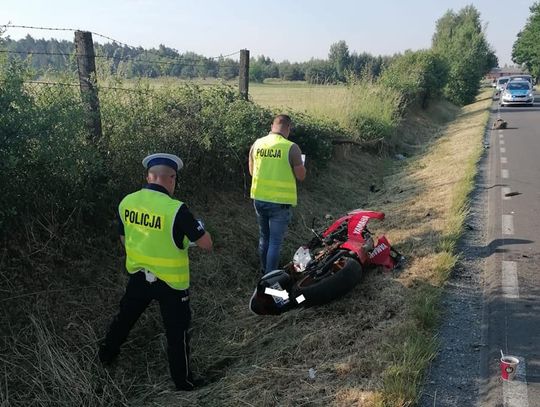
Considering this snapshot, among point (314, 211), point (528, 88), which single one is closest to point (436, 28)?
point (528, 88)

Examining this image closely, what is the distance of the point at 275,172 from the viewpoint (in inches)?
220

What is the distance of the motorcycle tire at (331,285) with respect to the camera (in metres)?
4.57

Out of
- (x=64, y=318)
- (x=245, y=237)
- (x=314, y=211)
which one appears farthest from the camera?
(x=314, y=211)

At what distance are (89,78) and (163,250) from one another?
8.80 ft

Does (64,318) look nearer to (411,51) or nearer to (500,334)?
(500,334)

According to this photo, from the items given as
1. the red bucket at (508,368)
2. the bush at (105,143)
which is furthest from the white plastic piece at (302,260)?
the red bucket at (508,368)

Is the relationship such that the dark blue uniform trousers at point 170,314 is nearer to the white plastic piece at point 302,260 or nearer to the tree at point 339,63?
the white plastic piece at point 302,260

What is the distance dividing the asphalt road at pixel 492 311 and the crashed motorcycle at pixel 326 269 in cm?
86

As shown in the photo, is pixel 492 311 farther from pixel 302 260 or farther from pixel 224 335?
pixel 224 335

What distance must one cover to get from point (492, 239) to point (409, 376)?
3.76 m

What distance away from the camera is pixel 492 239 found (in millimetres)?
6453

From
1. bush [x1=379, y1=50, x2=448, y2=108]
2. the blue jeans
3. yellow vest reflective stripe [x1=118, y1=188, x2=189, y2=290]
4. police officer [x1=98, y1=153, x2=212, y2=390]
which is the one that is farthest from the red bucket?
bush [x1=379, y1=50, x2=448, y2=108]

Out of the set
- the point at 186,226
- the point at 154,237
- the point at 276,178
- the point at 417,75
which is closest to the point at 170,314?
the point at 154,237

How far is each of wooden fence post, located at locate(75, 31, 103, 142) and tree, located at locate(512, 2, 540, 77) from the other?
69548 millimetres
